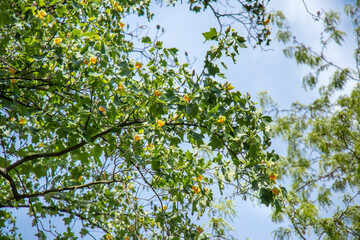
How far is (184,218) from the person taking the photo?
2568mm

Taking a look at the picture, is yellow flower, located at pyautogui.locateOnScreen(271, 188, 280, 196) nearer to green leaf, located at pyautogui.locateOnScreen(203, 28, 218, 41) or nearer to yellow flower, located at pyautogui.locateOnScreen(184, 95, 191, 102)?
yellow flower, located at pyautogui.locateOnScreen(184, 95, 191, 102)

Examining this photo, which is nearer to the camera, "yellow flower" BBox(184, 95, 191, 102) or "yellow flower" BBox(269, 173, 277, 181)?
"yellow flower" BBox(269, 173, 277, 181)

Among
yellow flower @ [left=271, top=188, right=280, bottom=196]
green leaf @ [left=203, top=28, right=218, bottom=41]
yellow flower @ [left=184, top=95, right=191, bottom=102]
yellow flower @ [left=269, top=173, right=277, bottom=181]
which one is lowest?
yellow flower @ [left=271, top=188, right=280, bottom=196]

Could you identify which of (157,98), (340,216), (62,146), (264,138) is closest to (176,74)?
(157,98)

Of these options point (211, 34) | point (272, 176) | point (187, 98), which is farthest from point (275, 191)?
point (211, 34)

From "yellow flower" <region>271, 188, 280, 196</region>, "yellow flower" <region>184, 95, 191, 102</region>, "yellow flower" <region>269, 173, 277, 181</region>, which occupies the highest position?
"yellow flower" <region>184, 95, 191, 102</region>

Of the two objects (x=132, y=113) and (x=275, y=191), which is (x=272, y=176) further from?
(x=132, y=113)

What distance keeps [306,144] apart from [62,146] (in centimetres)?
524

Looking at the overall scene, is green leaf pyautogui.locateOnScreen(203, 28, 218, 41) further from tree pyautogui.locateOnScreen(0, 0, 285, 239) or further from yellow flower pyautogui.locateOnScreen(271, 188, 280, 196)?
yellow flower pyautogui.locateOnScreen(271, 188, 280, 196)

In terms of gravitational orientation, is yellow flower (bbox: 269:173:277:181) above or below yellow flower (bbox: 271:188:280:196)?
above

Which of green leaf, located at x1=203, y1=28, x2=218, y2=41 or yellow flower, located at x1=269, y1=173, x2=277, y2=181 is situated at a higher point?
green leaf, located at x1=203, y1=28, x2=218, y2=41

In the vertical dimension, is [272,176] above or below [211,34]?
below

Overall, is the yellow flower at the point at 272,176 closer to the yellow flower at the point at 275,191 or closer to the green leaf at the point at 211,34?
the yellow flower at the point at 275,191

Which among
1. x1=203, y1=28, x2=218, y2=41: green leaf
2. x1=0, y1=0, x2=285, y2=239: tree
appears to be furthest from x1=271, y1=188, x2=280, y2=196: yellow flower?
x1=203, y1=28, x2=218, y2=41: green leaf
